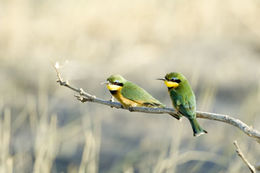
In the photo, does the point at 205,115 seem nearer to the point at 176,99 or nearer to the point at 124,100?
the point at 176,99

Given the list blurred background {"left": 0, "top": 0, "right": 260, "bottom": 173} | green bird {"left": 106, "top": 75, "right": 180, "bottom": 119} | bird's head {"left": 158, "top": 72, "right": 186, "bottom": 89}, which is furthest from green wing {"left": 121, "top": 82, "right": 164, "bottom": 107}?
blurred background {"left": 0, "top": 0, "right": 260, "bottom": 173}

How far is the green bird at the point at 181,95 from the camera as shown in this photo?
7.24 feet

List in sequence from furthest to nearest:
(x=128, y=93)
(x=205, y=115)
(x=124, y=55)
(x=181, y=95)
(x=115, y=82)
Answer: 1. (x=124, y=55)
2. (x=115, y=82)
3. (x=128, y=93)
4. (x=181, y=95)
5. (x=205, y=115)

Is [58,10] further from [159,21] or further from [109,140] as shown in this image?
[109,140]

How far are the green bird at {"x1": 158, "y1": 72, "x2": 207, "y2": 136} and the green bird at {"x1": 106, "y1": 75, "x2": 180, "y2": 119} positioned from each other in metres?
0.11

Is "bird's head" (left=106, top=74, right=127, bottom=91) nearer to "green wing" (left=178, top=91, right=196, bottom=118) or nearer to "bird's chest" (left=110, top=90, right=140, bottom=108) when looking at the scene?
"bird's chest" (left=110, top=90, right=140, bottom=108)

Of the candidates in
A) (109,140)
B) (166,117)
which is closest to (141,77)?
(166,117)

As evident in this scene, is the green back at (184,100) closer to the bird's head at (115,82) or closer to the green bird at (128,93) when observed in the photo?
the green bird at (128,93)

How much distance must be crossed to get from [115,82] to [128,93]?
0.14m

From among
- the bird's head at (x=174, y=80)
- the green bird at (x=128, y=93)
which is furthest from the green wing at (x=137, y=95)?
the bird's head at (x=174, y=80)

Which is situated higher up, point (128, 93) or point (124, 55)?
point (128, 93)

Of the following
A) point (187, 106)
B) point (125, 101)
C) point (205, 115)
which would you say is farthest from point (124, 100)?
point (205, 115)

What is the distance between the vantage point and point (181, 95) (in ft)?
7.79

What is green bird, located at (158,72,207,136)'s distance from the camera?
2.21 metres
